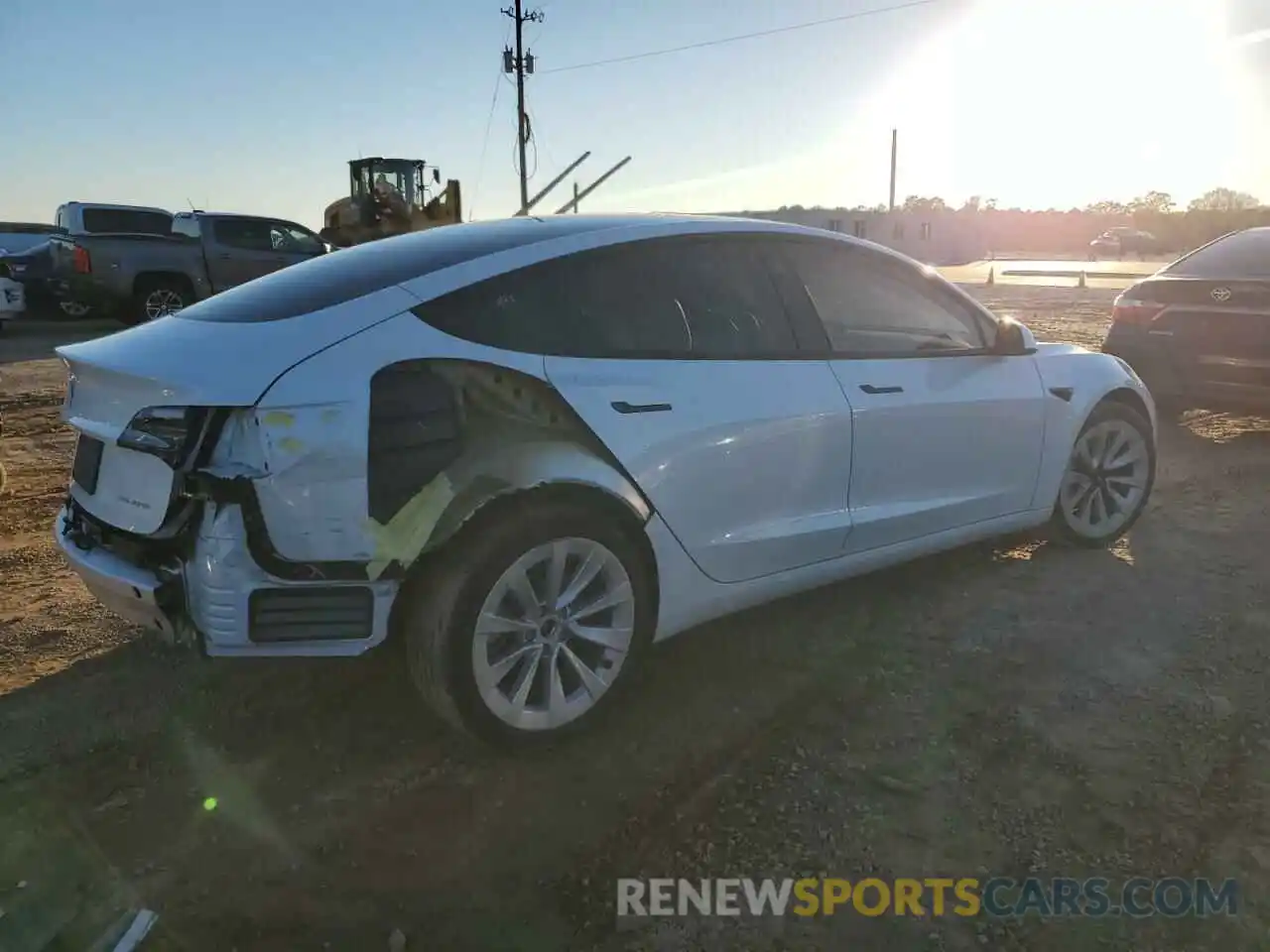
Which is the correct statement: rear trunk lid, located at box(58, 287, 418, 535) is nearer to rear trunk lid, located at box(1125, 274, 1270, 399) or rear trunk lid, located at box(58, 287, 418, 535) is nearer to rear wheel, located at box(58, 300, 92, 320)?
rear trunk lid, located at box(1125, 274, 1270, 399)

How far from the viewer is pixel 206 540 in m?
2.47

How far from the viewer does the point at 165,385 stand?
8.28 feet

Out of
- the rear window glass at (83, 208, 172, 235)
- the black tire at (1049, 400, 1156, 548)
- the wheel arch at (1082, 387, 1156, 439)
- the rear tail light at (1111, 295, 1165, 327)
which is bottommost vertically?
the black tire at (1049, 400, 1156, 548)

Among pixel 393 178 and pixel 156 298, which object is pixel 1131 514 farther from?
pixel 393 178

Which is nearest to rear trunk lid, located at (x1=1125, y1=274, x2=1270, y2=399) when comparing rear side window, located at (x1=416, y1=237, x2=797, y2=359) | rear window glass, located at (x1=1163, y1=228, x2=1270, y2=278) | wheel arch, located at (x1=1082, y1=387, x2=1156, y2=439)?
rear window glass, located at (x1=1163, y1=228, x2=1270, y2=278)

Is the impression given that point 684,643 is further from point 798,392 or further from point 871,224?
point 871,224

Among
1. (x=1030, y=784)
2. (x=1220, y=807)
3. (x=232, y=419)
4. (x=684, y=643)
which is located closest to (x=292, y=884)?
(x=232, y=419)

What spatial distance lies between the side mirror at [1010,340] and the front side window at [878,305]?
8 cm

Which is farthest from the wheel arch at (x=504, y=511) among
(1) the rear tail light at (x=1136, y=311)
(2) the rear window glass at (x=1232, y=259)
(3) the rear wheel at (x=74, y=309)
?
(3) the rear wheel at (x=74, y=309)

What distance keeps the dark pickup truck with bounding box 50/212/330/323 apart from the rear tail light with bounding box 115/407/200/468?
12.4 metres

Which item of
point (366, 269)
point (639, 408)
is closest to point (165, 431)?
point (366, 269)

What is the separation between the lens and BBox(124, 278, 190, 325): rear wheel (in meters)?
13.7

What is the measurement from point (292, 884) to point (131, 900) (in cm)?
36

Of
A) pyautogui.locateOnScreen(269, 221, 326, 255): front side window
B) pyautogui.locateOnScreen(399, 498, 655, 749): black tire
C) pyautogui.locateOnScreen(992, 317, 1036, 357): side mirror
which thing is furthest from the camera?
pyautogui.locateOnScreen(269, 221, 326, 255): front side window
